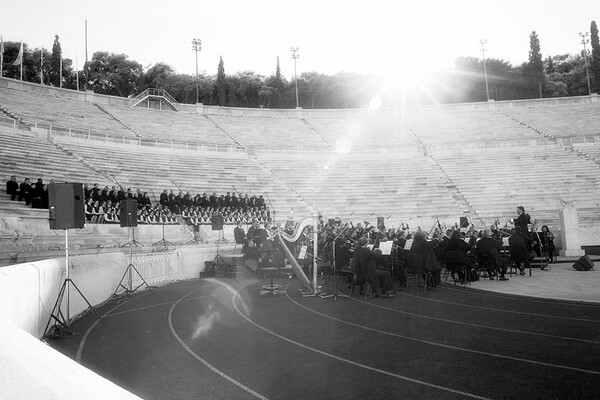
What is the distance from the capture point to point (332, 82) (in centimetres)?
6800

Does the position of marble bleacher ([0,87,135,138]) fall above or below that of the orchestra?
above

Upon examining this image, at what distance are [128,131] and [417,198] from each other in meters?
22.5

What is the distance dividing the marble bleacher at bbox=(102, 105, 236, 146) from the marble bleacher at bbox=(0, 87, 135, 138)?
1672 millimetres

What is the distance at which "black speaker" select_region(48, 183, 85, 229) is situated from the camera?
24.7 ft

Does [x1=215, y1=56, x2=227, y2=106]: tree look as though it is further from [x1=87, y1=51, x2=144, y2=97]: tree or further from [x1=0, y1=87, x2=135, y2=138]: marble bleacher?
[x1=0, y1=87, x2=135, y2=138]: marble bleacher

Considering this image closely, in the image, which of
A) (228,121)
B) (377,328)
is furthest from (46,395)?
(228,121)

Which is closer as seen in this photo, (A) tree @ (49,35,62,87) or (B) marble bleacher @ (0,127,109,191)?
(B) marble bleacher @ (0,127,109,191)

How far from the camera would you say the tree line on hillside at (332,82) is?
5688 cm

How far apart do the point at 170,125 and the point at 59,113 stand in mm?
8838

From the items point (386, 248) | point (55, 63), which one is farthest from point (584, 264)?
point (55, 63)

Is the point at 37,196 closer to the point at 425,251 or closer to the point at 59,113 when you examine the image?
the point at 425,251

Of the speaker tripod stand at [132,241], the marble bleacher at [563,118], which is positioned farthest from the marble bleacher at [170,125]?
the marble bleacher at [563,118]

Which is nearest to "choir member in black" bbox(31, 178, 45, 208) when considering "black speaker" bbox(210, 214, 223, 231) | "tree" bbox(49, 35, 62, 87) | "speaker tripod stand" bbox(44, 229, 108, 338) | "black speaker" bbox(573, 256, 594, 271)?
"black speaker" bbox(210, 214, 223, 231)

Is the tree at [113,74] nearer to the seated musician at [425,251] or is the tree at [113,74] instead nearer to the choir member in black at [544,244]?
the choir member in black at [544,244]
